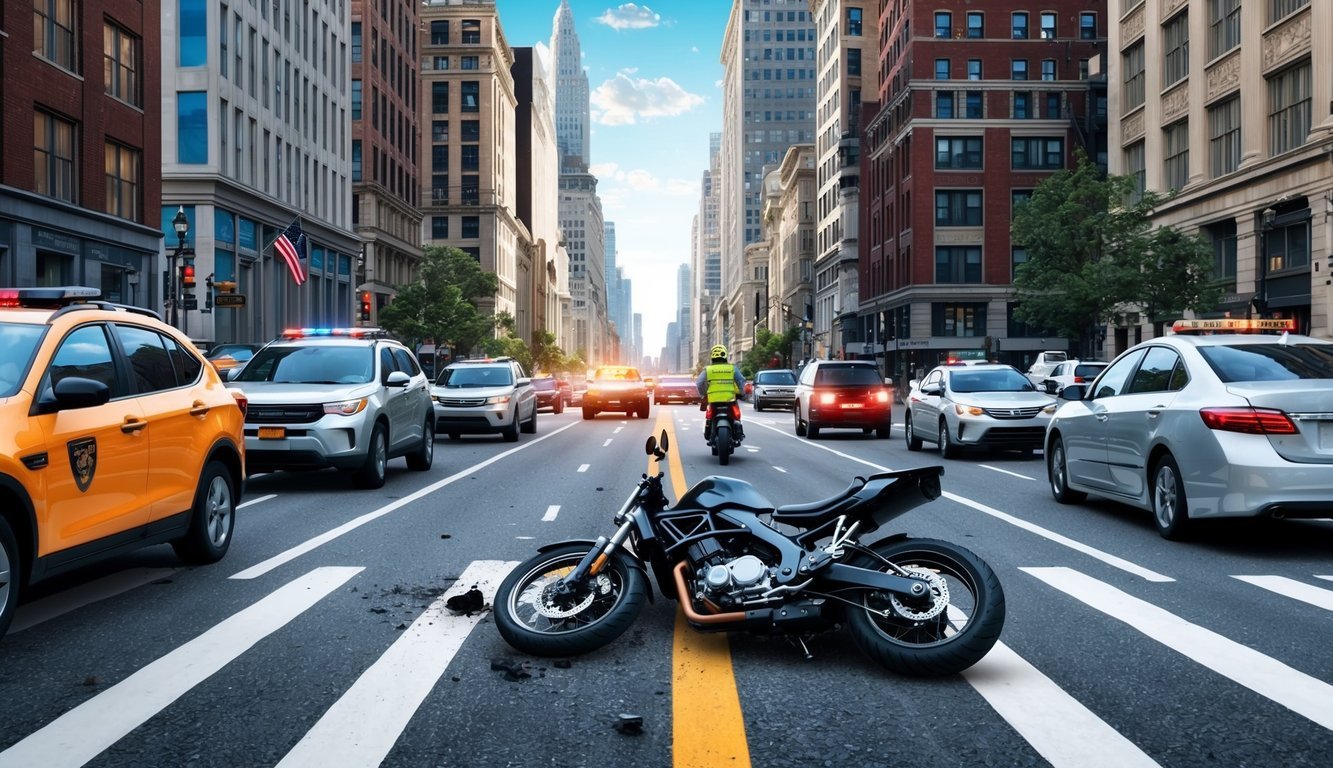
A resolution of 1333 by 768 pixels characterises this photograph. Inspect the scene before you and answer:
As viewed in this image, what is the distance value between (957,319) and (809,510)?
7084cm

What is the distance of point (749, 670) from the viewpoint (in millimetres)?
5266

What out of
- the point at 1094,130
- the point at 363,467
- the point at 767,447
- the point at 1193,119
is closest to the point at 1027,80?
the point at 1094,130

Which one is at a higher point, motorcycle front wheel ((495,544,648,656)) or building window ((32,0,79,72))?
building window ((32,0,79,72))

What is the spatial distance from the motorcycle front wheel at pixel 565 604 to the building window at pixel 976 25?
247 feet

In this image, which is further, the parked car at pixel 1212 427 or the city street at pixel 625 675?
the parked car at pixel 1212 427

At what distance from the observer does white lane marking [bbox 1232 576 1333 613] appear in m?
6.90

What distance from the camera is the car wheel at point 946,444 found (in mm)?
18922

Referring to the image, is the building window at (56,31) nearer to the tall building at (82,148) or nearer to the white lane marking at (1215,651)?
the tall building at (82,148)

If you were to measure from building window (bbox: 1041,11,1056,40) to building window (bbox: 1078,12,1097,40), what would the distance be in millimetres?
1765

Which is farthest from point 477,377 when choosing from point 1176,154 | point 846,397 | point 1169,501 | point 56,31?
point 1176,154

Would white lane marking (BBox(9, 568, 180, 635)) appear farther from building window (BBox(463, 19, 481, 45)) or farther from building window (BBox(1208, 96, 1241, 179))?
building window (BBox(463, 19, 481, 45))

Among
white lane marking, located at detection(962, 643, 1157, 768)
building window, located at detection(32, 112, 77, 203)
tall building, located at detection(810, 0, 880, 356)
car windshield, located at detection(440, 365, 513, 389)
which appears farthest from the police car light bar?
tall building, located at detection(810, 0, 880, 356)

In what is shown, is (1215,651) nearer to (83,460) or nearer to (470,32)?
(83,460)

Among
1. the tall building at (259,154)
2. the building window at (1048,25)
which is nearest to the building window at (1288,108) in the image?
the tall building at (259,154)
